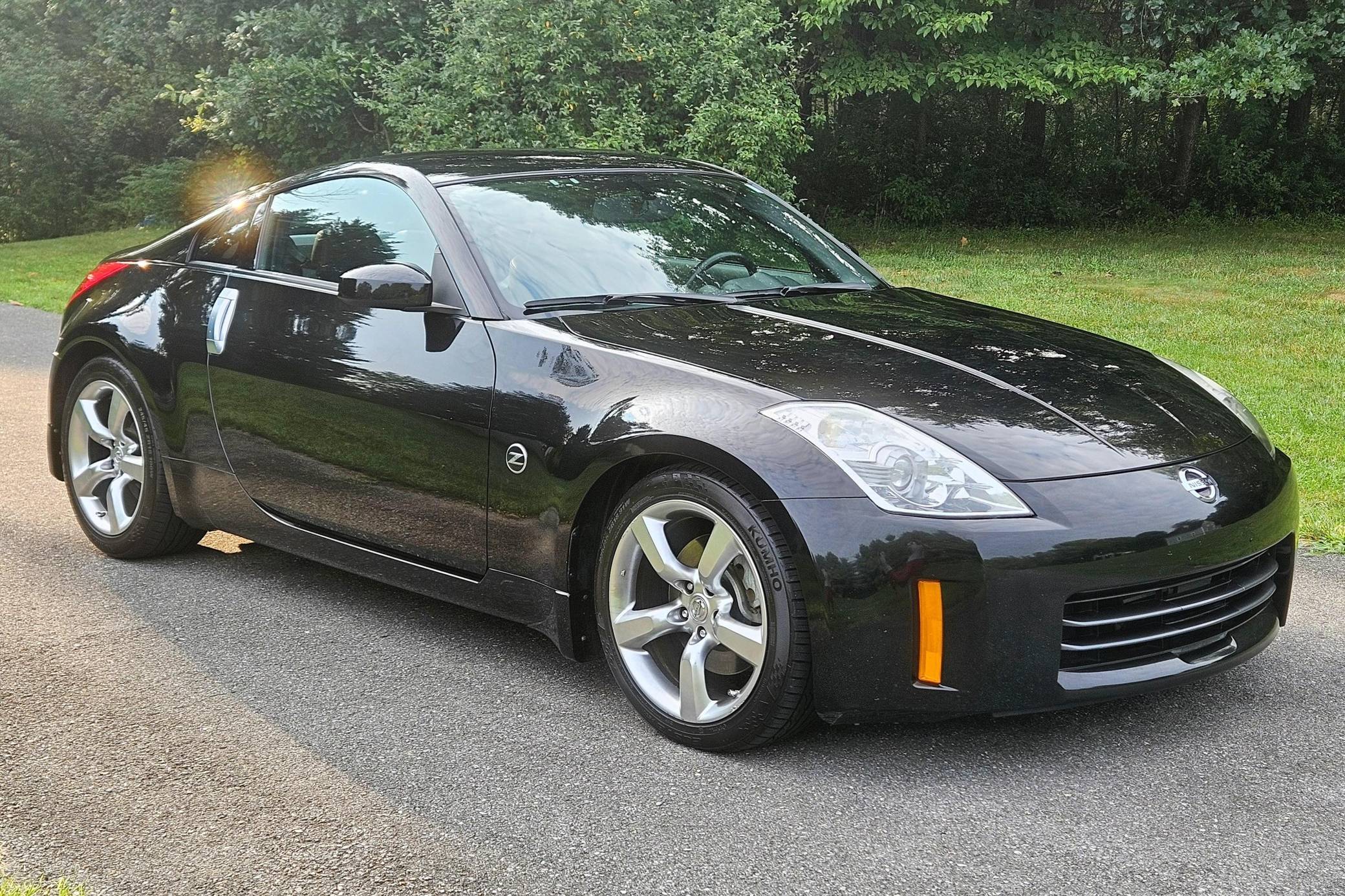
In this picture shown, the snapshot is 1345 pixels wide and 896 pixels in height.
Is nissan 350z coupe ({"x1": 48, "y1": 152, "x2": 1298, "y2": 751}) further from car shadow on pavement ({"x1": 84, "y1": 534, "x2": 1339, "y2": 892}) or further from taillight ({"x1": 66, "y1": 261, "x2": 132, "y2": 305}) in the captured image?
taillight ({"x1": 66, "y1": 261, "x2": 132, "y2": 305})

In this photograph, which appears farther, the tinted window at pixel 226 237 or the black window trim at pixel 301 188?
the tinted window at pixel 226 237

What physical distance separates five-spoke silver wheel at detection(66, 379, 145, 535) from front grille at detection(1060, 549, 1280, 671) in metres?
3.41

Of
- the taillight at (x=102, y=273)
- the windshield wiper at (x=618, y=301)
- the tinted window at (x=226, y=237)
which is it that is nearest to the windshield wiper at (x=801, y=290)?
the windshield wiper at (x=618, y=301)

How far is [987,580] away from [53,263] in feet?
61.2

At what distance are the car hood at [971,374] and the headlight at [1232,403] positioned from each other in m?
0.05

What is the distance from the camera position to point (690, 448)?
10.7 ft

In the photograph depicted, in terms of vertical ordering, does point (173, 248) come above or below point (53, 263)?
above

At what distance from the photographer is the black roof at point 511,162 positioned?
4.42 metres

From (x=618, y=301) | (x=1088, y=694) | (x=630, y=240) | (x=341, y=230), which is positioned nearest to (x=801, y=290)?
(x=630, y=240)

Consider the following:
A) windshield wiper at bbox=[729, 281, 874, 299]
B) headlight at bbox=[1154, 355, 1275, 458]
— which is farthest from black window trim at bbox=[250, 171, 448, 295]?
headlight at bbox=[1154, 355, 1275, 458]

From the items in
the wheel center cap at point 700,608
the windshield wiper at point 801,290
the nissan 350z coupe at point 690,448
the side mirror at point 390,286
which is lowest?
the wheel center cap at point 700,608

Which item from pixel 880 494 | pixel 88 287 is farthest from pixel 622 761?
pixel 88 287

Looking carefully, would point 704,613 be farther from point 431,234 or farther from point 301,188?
point 301,188

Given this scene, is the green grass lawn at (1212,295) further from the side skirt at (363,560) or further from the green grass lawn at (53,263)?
the green grass lawn at (53,263)
